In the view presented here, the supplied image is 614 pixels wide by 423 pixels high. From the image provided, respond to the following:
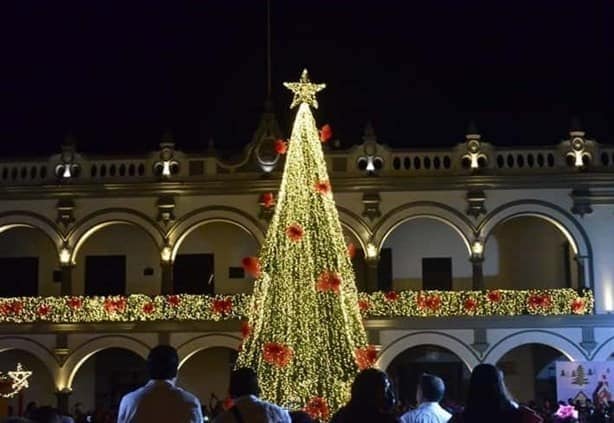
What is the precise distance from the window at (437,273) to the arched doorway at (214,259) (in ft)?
17.0

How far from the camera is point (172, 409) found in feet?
20.0

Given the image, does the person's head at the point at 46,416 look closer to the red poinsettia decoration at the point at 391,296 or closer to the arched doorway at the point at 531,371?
the red poinsettia decoration at the point at 391,296

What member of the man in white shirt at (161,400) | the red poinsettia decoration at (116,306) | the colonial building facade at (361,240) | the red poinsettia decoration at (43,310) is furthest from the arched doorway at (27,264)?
the man in white shirt at (161,400)

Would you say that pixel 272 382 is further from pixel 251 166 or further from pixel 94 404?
pixel 94 404

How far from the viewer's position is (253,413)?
6.43 m

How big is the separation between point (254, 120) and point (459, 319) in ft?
36.2

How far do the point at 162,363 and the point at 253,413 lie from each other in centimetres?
71

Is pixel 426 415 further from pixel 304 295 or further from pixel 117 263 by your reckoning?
pixel 117 263

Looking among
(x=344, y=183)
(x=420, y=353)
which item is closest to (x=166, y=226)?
(x=344, y=183)

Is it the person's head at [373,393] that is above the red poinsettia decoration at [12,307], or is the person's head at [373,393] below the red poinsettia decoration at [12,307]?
below

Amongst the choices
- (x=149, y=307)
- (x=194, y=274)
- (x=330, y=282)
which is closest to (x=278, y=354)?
(x=330, y=282)

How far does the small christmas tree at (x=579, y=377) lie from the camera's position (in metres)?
25.7

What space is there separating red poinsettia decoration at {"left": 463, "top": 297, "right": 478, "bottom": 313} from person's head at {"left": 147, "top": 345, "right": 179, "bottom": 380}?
889 inches

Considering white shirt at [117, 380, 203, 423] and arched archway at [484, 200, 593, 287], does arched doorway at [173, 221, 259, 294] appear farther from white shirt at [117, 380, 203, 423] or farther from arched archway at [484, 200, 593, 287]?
white shirt at [117, 380, 203, 423]
